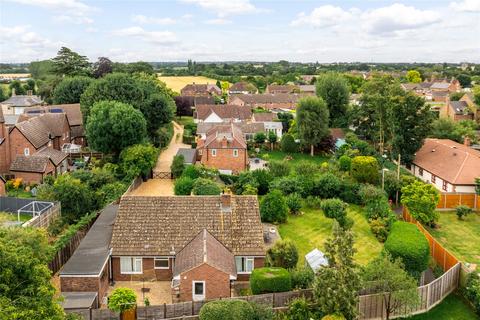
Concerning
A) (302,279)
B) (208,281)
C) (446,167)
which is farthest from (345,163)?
(208,281)

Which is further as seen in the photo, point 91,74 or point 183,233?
point 91,74

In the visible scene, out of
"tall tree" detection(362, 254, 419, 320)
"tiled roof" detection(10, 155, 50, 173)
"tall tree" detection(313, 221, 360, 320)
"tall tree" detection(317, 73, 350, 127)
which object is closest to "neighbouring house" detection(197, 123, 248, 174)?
"tiled roof" detection(10, 155, 50, 173)

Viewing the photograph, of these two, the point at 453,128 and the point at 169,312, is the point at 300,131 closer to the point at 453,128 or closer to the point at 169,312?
the point at 453,128

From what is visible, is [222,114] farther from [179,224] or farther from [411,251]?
[411,251]

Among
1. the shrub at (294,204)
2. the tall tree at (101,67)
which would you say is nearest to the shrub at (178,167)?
the shrub at (294,204)

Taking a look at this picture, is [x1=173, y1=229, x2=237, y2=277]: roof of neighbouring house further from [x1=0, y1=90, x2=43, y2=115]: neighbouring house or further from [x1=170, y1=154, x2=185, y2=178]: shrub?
[x1=0, y1=90, x2=43, y2=115]: neighbouring house

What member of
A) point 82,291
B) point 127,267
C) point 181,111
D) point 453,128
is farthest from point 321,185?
point 181,111

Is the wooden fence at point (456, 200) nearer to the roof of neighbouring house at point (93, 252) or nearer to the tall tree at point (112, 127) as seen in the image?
the roof of neighbouring house at point (93, 252)
